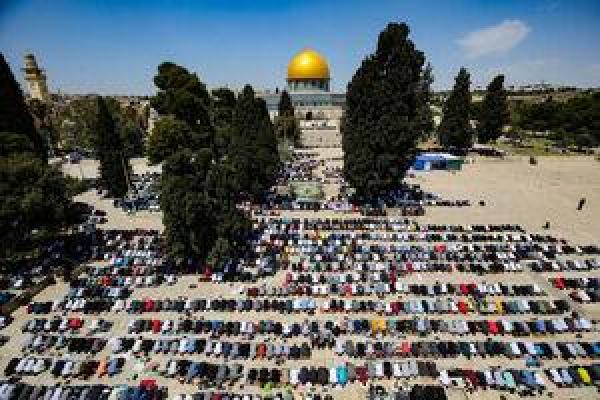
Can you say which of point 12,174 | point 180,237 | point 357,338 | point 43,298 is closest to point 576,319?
point 357,338

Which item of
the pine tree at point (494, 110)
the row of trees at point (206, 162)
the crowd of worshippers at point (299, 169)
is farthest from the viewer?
the pine tree at point (494, 110)

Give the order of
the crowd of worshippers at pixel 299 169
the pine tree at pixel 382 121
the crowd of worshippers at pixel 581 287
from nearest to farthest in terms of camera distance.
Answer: the crowd of worshippers at pixel 581 287 < the pine tree at pixel 382 121 < the crowd of worshippers at pixel 299 169

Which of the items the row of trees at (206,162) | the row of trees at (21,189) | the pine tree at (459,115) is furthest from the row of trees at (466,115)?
the row of trees at (21,189)

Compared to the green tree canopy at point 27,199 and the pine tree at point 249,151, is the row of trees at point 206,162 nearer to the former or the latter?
the pine tree at point 249,151

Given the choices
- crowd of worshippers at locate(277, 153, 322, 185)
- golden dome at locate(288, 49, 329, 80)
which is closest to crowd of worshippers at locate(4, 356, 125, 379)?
crowd of worshippers at locate(277, 153, 322, 185)

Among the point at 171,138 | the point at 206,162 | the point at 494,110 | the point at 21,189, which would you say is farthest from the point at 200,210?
the point at 494,110

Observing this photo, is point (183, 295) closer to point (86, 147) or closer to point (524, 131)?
point (86, 147)
